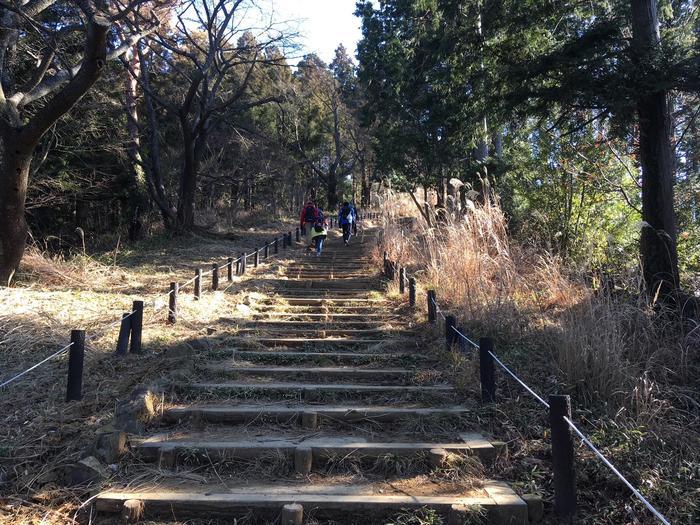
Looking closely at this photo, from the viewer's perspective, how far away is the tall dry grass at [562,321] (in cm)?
459

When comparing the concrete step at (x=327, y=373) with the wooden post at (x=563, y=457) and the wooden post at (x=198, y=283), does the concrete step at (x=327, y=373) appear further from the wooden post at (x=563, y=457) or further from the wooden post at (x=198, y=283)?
the wooden post at (x=198, y=283)

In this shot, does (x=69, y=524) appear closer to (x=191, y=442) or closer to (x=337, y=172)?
(x=191, y=442)

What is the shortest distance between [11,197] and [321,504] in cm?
816

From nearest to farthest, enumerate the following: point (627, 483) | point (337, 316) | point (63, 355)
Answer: point (627, 483) → point (63, 355) → point (337, 316)

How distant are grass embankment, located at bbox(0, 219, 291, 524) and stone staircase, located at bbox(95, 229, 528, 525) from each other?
1.49 feet

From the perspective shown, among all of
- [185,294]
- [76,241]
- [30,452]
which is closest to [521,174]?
[185,294]

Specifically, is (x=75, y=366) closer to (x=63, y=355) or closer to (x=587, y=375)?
(x=63, y=355)

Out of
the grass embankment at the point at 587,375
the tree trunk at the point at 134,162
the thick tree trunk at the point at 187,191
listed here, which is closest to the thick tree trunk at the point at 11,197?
the grass embankment at the point at 587,375

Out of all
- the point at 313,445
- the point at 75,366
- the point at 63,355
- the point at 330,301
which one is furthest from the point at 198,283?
the point at 313,445

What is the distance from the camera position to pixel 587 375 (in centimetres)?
469

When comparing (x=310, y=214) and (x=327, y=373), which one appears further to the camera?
(x=310, y=214)

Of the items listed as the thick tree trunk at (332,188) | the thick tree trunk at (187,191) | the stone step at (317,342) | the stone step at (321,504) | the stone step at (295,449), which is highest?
the thick tree trunk at (332,188)

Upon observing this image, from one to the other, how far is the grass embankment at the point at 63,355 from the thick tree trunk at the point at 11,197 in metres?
0.43

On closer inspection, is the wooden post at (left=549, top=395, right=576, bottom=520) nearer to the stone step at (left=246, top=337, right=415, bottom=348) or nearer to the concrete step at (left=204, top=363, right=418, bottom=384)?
the concrete step at (left=204, top=363, right=418, bottom=384)
